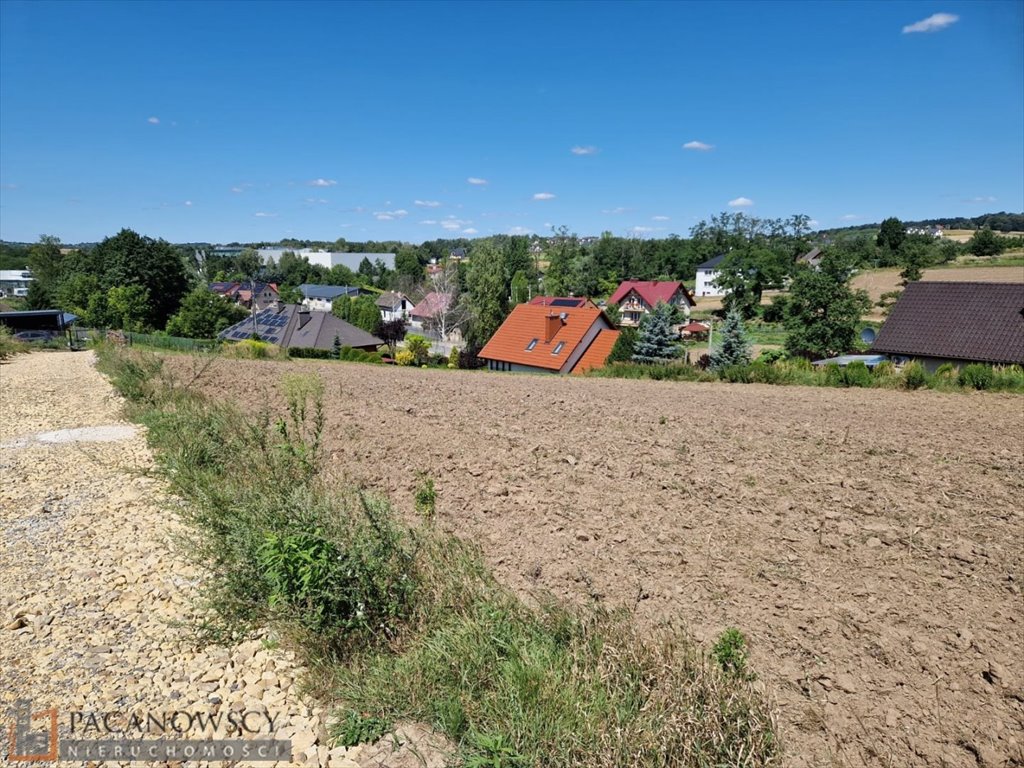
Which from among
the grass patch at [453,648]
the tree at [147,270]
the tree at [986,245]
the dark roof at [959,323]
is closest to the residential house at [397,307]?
the tree at [147,270]

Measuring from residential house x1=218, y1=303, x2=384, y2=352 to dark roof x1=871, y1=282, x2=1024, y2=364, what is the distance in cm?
2722

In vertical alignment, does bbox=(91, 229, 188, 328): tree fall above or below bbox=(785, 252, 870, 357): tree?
above

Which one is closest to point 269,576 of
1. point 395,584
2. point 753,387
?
point 395,584

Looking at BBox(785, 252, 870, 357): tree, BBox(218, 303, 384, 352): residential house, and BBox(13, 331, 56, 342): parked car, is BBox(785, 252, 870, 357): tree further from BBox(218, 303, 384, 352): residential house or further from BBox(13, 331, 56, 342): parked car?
BBox(13, 331, 56, 342): parked car

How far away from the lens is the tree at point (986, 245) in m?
72.2

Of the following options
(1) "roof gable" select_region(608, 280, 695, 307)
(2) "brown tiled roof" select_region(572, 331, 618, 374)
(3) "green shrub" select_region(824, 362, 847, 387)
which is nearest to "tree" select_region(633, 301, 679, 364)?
(2) "brown tiled roof" select_region(572, 331, 618, 374)

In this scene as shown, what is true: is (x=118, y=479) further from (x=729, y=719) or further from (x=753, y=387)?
(x=753, y=387)

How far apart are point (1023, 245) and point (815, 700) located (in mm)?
96606

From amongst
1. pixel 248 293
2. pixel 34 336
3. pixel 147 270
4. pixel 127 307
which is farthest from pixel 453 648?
pixel 248 293

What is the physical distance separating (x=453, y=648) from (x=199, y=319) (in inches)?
1765

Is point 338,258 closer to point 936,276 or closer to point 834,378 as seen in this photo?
point 936,276

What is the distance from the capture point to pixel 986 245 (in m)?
72.8

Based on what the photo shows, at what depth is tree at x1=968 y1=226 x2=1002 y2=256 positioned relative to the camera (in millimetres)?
72188

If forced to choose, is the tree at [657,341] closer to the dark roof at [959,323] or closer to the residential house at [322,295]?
the dark roof at [959,323]
